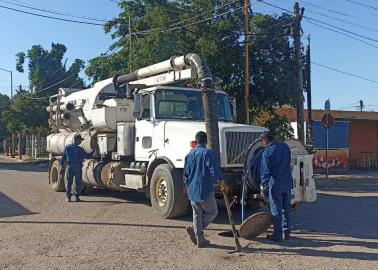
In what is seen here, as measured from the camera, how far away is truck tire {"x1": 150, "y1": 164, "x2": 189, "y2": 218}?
10469 millimetres

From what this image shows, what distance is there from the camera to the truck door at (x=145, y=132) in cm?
1173

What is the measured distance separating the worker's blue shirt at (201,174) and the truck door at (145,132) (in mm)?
3552

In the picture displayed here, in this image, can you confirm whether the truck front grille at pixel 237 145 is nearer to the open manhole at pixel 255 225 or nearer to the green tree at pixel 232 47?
A: the open manhole at pixel 255 225

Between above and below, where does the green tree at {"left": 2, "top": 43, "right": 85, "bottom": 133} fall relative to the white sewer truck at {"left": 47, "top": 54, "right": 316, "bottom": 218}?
above

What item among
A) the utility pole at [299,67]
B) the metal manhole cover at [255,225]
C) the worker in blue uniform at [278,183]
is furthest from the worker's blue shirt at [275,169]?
the utility pole at [299,67]

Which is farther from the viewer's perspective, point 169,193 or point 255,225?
point 169,193

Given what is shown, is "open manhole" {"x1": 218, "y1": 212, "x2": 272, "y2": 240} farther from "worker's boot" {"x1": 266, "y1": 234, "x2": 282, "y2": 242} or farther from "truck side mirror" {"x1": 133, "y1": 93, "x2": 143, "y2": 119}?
"truck side mirror" {"x1": 133, "y1": 93, "x2": 143, "y2": 119}

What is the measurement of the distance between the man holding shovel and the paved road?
28cm

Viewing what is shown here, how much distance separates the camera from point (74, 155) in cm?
1384

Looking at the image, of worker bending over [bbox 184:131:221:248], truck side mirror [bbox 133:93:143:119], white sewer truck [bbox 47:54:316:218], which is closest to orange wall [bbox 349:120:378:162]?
white sewer truck [bbox 47:54:316:218]

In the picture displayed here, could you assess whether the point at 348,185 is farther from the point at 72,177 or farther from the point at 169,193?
the point at 169,193

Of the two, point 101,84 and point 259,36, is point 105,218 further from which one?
point 259,36

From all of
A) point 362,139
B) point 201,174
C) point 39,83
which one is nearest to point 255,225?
point 201,174

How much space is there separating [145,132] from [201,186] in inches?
163
